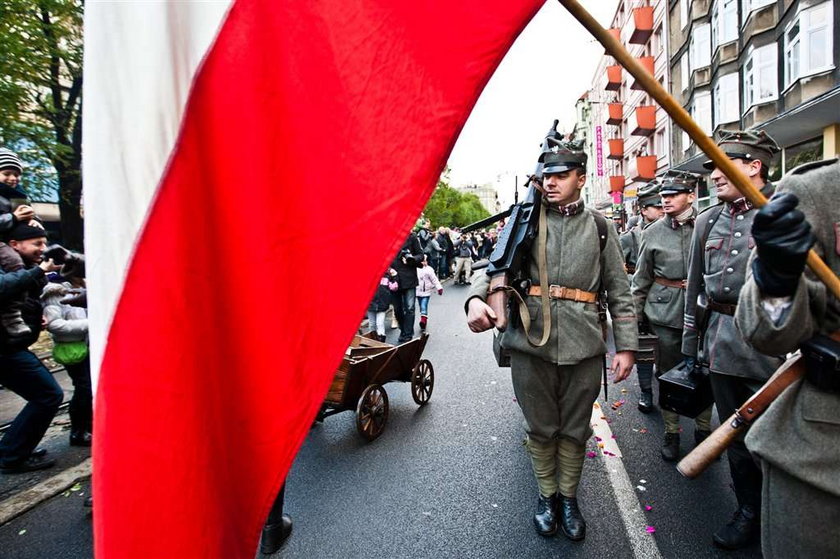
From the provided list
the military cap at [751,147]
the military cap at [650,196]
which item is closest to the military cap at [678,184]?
the military cap at [650,196]

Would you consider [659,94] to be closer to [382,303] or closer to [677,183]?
[677,183]

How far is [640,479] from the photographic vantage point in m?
3.75

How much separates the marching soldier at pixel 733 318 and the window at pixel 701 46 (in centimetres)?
2791

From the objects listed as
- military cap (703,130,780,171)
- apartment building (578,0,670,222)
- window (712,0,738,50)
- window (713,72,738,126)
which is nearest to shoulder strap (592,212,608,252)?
military cap (703,130,780,171)

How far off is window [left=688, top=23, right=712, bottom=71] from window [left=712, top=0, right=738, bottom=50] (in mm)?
1793

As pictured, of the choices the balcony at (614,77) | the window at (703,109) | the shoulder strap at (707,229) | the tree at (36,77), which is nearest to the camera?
the shoulder strap at (707,229)

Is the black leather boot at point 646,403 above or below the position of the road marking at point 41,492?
below

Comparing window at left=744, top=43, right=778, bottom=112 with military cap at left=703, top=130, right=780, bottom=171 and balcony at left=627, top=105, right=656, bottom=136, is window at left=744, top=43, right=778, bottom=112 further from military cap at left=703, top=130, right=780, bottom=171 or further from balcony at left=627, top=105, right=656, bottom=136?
military cap at left=703, top=130, right=780, bottom=171

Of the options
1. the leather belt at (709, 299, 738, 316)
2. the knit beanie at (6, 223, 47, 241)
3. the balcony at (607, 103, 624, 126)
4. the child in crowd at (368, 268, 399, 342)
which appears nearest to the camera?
the leather belt at (709, 299, 738, 316)

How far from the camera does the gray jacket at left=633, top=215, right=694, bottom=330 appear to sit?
4473 mm

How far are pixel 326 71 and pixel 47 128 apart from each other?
32.1 ft

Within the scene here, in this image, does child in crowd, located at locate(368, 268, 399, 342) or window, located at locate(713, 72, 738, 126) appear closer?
child in crowd, located at locate(368, 268, 399, 342)

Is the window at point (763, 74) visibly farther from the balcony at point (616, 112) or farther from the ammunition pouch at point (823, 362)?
the balcony at point (616, 112)

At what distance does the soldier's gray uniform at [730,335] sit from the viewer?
2889 millimetres
